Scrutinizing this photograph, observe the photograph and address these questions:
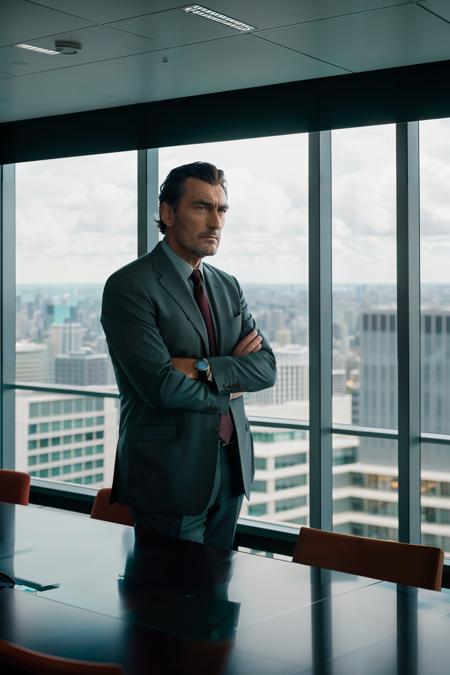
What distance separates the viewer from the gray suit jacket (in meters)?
3.24

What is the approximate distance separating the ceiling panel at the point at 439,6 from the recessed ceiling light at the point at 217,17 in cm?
77

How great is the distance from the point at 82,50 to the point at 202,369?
2007 mm

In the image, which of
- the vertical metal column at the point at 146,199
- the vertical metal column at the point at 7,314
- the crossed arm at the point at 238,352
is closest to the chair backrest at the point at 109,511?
the crossed arm at the point at 238,352

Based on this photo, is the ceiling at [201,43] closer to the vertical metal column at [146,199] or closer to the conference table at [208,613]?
the vertical metal column at [146,199]

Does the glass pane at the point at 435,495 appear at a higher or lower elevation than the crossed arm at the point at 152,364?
lower

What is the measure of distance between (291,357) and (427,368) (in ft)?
2.94

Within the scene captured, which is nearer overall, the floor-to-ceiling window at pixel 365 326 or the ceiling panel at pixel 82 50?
the ceiling panel at pixel 82 50

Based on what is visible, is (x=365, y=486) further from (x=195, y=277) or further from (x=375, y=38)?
(x=375, y=38)

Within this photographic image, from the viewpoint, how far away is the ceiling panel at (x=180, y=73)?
4574mm

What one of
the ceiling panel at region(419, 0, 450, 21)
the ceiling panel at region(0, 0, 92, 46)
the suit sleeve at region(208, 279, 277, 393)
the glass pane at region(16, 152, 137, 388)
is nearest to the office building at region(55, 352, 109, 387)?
the glass pane at region(16, 152, 137, 388)

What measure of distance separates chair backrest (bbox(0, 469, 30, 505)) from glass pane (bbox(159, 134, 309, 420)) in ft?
6.88

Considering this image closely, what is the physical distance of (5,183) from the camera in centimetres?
736

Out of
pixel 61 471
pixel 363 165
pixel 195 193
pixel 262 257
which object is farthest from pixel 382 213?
pixel 61 471

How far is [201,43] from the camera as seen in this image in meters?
4.41
